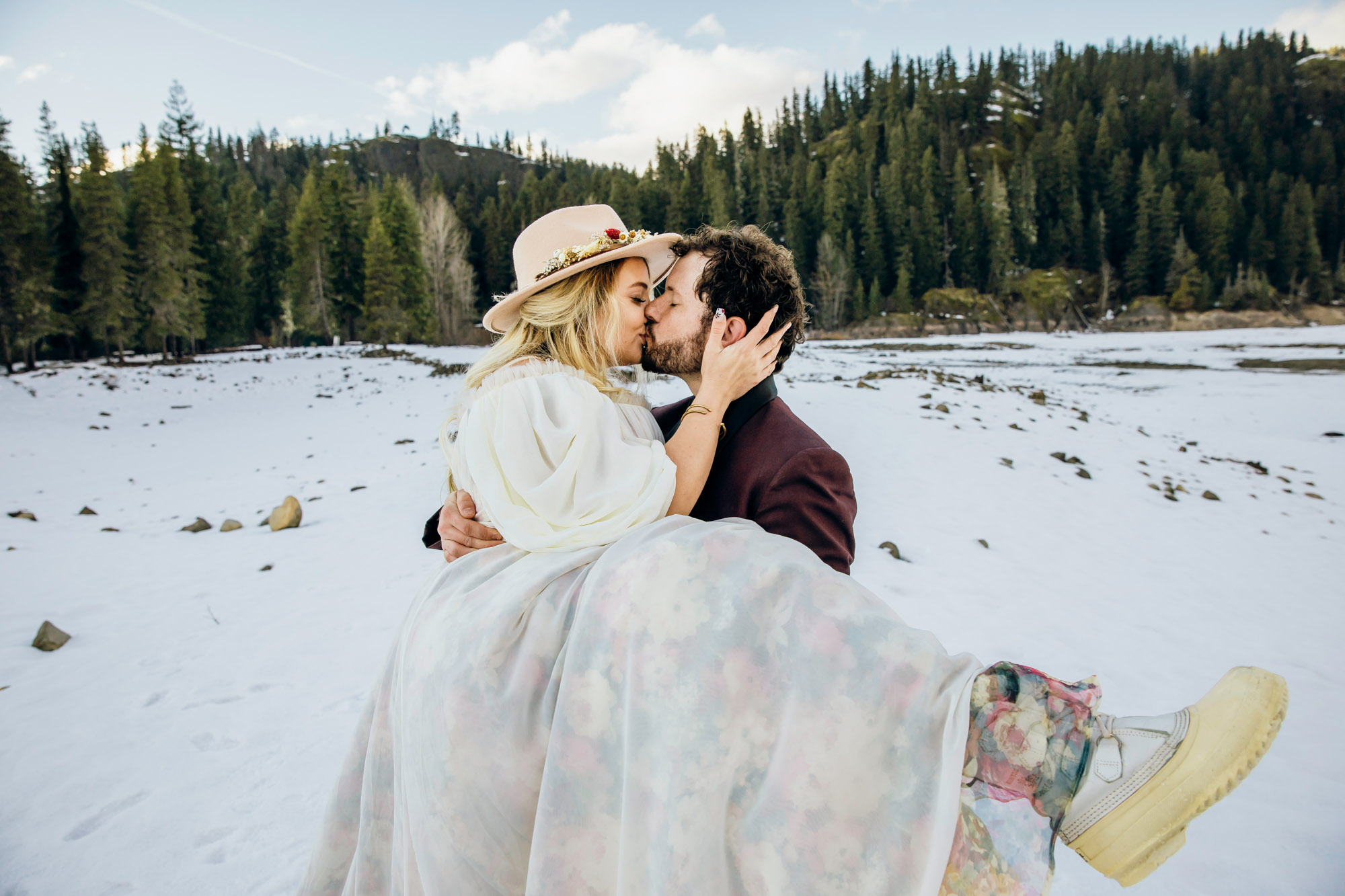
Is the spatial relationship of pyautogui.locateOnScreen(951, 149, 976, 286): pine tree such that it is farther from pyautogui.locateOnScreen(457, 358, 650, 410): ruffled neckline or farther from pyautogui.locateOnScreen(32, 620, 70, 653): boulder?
pyautogui.locateOnScreen(32, 620, 70, 653): boulder

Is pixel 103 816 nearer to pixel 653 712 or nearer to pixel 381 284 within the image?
pixel 653 712

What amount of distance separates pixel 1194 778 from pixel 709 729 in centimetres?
102

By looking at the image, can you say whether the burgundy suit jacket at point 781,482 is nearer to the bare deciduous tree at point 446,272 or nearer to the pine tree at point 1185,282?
the bare deciduous tree at point 446,272

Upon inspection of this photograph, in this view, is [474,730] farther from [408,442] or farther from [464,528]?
[408,442]

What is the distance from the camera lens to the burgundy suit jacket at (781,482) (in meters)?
2.10

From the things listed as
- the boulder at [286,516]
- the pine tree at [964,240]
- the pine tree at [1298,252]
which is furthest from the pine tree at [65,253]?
the pine tree at [1298,252]

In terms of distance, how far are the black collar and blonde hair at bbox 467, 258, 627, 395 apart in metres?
0.41

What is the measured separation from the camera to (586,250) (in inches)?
94.9

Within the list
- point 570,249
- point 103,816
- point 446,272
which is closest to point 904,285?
point 446,272

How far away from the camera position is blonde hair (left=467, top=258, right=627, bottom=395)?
234cm

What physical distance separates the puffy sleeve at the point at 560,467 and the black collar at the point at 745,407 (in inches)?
19.7

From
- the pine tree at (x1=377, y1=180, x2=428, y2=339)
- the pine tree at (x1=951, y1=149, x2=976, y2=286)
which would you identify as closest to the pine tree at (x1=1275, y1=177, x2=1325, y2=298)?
the pine tree at (x1=951, y1=149, x2=976, y2=286)

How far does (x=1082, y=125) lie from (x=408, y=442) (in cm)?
8679

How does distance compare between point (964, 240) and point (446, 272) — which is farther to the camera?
point (964, 240)
